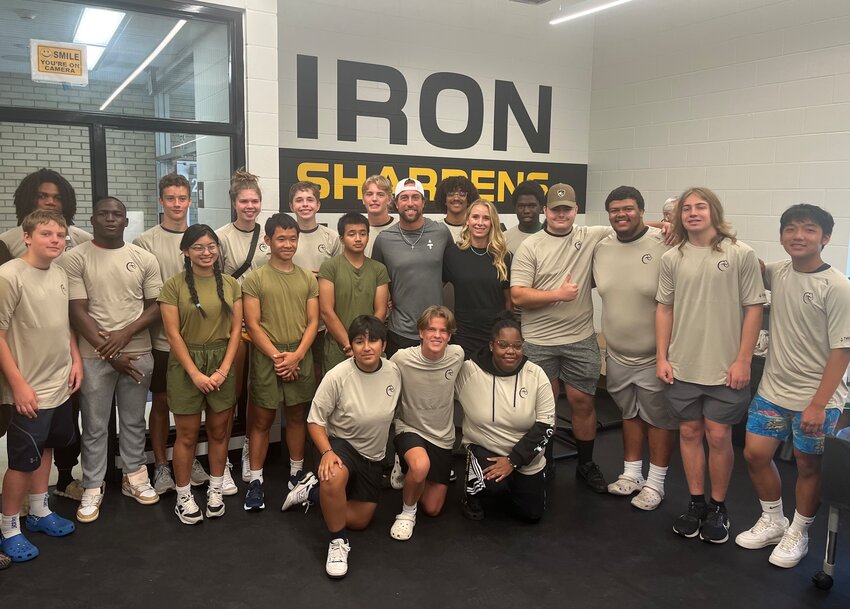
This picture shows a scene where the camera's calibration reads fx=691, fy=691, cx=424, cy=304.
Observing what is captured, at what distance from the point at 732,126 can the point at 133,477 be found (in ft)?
16.1

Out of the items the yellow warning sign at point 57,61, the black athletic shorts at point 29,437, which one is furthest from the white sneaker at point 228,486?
the yellow warning sign at point 57,61

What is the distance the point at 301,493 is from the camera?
341 cm

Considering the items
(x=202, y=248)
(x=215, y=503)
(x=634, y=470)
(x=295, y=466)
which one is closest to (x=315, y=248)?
(x=202, y=248)

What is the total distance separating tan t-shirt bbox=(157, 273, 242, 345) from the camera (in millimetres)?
3287

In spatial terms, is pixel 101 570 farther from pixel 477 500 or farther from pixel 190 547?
pixel 477 500

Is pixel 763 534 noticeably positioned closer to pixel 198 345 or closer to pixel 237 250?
pixel 198 345

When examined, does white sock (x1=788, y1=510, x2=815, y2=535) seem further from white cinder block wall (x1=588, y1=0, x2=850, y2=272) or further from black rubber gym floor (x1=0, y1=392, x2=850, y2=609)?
white cinder block wall (x1=588, y1=0, x2=850, y2=272)

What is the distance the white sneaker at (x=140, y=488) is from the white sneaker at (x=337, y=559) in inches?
44.2

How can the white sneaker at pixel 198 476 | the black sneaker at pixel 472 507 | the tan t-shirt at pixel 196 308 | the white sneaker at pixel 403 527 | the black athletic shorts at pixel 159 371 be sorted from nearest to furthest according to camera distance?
the white sneaker at pixel 403 527
the tan t-shirt at pixel 196 308
the black sneaker at pixel 472 507
the black athletic shorts at pixel 159 371
the white sneaker at pixel 198 476

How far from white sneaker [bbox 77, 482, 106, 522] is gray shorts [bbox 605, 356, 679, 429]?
104 inches

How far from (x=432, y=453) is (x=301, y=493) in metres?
0.68

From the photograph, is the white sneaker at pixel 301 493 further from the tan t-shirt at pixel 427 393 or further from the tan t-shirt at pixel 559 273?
the tan t-shirt at pixel 559 273

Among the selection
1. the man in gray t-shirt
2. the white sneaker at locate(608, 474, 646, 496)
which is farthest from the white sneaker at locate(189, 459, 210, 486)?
the white sneaker at locate(608, 474, 646, 496)

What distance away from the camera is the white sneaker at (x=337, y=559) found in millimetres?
2840
